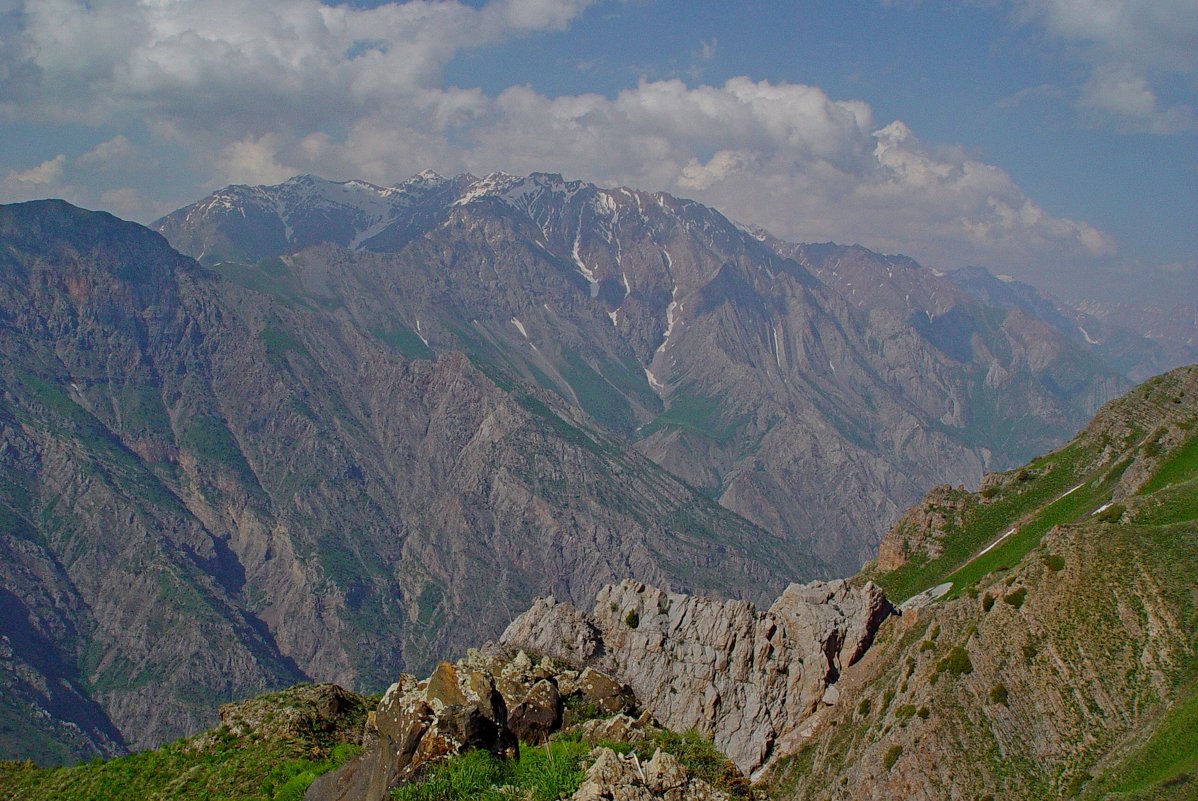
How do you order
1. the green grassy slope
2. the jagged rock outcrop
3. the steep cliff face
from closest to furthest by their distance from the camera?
the jagged rock outcrop < the green grassy slope < the steep cliff face

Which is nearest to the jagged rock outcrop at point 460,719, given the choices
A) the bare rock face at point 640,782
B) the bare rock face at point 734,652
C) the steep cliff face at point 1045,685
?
the bare rock face at point 640,782

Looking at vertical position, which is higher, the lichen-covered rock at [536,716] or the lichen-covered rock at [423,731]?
the lichen-covered rock at [423,731]

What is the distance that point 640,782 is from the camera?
23172 millimetres

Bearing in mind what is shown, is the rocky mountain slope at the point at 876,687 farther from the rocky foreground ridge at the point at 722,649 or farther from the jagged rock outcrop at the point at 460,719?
the rocky foreground ridge at the point at 722,649

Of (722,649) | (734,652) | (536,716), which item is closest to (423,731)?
(536,716)

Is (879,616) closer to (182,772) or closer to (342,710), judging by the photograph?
(342,710)

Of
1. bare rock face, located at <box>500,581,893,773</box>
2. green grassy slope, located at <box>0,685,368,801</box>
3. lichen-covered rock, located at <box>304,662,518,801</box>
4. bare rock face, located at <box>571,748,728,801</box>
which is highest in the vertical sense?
green grassy slope, located at <box>0,685,368,801</box>

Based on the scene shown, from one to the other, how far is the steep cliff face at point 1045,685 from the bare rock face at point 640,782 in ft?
92.9

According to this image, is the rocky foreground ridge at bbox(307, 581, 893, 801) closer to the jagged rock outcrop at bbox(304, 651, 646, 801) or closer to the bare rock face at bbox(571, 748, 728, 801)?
the jagged rock outcrop at bbox(304, 651, 646, 801)

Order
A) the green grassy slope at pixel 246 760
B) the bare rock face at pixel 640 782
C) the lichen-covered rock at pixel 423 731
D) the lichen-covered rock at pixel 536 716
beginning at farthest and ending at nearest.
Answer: the green grassy slope at pixel 246 760, the lichen-covered rock at pixel 536 716, the lichen-covered rock at pixel 423 731, the bare rock face at pixel 640 782

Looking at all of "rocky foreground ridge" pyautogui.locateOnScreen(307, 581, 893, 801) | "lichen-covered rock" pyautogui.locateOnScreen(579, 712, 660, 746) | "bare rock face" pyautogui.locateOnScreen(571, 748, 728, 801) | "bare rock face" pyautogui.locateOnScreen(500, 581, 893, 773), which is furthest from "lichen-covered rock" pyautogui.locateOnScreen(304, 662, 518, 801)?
"bare rock face" pyautogui.locateOnScreen(500, 581, 893, 773)

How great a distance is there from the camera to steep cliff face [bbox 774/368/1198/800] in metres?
50.8

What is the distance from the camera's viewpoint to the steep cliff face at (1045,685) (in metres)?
50.8

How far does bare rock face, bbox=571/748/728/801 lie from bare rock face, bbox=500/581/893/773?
50.2 m
